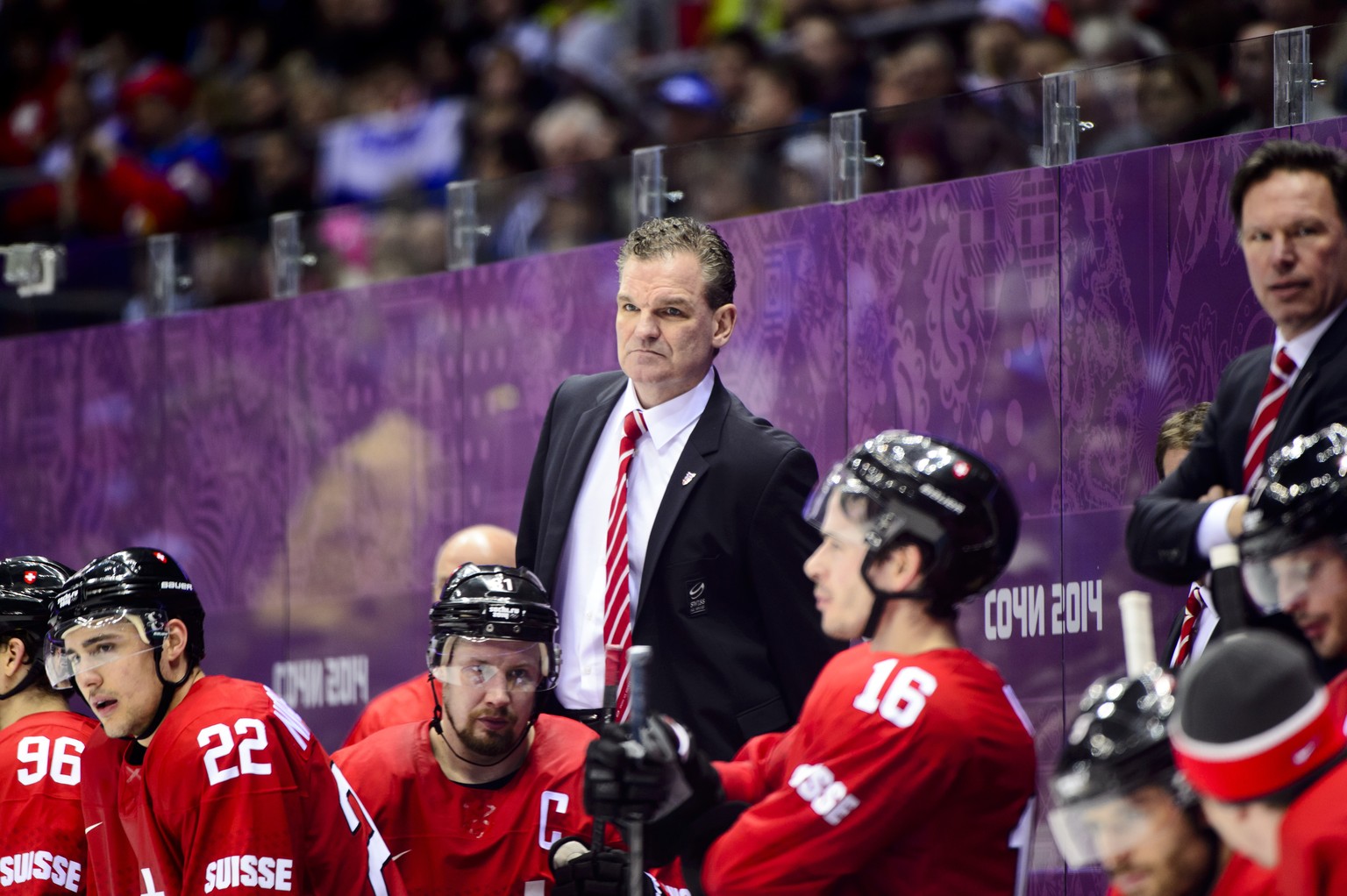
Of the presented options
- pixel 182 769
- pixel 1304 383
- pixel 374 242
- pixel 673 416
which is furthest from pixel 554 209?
pixel 1304 383

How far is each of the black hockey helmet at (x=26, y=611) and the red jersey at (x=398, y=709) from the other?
2.75 ft

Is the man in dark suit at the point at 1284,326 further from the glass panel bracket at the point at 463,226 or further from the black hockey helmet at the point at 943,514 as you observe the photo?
the glass panel bracket at the point at 463,226

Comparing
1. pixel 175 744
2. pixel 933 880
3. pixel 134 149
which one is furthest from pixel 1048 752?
pixel 134 149

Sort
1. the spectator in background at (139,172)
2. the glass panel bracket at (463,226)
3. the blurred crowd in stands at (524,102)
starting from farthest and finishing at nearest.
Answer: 1. the spectator in background at (139,172)
2. the glass panel bracket at (463,226)
3. the blurred crowd in stands at (524,102)

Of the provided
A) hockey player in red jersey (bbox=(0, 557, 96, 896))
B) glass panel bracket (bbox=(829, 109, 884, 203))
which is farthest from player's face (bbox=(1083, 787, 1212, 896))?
glass panel bracket (bbox=(829, 109, 884, 203))

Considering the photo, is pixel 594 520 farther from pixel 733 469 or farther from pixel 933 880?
pixel 933 880

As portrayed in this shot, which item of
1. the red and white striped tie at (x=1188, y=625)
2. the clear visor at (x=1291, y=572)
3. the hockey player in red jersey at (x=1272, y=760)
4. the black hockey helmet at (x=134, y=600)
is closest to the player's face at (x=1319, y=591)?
the clear visor at (x=1291, y=572)

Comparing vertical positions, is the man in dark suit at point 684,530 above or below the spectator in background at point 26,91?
below

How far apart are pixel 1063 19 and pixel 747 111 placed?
46.9 inches

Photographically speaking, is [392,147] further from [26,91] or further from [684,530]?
[684,530]

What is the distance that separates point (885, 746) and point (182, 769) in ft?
5.12

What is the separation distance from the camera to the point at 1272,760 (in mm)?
2350

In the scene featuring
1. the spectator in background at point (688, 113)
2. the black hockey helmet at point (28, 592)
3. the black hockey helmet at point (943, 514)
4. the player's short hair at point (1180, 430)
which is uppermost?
the spectator in background at point (688, 113)

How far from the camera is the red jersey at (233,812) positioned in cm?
386
